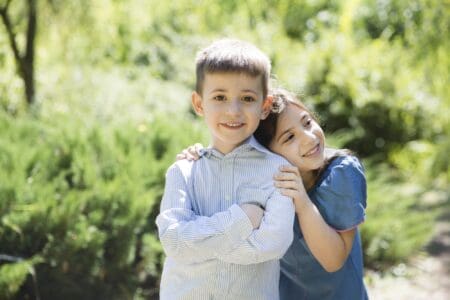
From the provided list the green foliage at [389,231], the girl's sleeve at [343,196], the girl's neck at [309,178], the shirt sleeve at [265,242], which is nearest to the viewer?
the shirt sleeve at [265,242]

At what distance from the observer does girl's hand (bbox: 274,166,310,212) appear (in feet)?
6.05

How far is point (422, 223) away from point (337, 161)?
3313 mm

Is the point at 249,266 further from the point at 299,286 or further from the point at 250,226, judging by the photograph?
the point at 299,286

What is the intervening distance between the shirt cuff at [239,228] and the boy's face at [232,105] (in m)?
0.25

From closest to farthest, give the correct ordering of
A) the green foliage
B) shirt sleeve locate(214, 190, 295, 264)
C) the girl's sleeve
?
shirt sleeve locate(214, 190, 295, 264) < the girl's sleeve < the green foliage

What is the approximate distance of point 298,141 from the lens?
205cm

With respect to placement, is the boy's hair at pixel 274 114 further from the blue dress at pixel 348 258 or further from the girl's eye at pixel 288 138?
the blue dress at pixel 348 258

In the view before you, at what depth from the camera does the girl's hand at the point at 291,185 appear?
1.84 metres

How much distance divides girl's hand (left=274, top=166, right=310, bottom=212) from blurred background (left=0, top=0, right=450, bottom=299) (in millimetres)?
570

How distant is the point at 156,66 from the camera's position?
10.2 m

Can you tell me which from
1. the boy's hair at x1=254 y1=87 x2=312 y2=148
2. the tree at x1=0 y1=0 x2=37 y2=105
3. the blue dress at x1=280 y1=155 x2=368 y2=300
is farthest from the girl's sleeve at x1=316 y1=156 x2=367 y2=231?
the tree at x1=0 y1=0 x2=37 y2=105

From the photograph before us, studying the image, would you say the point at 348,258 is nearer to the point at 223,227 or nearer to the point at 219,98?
the point at 223,227

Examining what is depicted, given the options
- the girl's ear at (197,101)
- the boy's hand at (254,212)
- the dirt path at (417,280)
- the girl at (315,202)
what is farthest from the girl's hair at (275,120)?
the dirt path at (417,280)

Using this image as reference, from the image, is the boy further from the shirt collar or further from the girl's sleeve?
the girl's sleeve
